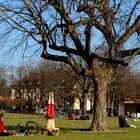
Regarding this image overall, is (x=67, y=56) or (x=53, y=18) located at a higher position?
(x=53, y=18)

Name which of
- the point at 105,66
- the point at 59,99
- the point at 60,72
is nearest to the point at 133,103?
the point at 59,99

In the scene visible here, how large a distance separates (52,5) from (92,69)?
17.1 ft

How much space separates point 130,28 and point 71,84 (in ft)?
208

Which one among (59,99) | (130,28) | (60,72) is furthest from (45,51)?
(59,99)

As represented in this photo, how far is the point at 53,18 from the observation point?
2862cm

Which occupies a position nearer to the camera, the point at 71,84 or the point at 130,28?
the point at 130,28

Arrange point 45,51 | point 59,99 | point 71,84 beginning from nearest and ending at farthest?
point 45,51
point 71,84
point 59,99

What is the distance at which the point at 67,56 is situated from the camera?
29.5 m

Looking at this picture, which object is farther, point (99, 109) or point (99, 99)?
point (99, 99)

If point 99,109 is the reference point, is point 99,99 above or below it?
above

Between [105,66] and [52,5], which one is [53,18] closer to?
[52,5]

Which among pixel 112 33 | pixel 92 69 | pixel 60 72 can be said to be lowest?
pixel 92 69

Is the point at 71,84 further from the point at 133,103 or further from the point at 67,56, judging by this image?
the point at 67,56

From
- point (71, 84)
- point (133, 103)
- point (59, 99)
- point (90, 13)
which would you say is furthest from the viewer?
point (133, 103)
